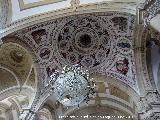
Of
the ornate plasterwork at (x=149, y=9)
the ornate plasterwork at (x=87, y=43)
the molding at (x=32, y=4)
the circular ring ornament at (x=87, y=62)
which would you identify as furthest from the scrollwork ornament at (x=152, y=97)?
the molding at (x=32, y=4)

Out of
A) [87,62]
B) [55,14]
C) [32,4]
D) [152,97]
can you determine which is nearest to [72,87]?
[152,97]

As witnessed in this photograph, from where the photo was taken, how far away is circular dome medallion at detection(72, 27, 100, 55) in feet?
32.9

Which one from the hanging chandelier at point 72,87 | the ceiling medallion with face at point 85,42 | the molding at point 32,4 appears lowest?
the hanging chandelier at point 72,87

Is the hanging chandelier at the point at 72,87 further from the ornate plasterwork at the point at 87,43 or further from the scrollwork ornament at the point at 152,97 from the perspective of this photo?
the ornate plasterwork at the point at 87,43

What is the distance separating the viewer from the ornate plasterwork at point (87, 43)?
959 cm

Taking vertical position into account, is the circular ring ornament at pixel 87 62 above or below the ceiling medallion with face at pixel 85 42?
below

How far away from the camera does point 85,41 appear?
10281mm

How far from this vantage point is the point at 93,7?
30.5 ft

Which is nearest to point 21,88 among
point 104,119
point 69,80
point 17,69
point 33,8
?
point 17,69

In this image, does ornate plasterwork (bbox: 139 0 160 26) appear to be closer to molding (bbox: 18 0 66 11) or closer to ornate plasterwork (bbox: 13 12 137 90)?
ornate plasterwork (bbox: 13 12 137 90)

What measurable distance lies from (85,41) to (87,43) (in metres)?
0.09

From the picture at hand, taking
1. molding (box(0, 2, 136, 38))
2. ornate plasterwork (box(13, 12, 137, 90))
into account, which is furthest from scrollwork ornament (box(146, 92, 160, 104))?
molding (box(0, 2, 136, 38))

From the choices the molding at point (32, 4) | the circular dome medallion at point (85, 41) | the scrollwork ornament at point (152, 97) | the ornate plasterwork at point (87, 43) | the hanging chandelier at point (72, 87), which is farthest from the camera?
the circular dome medallion at point (85, 41)

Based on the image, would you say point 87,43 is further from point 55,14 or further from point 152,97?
point 152,97
